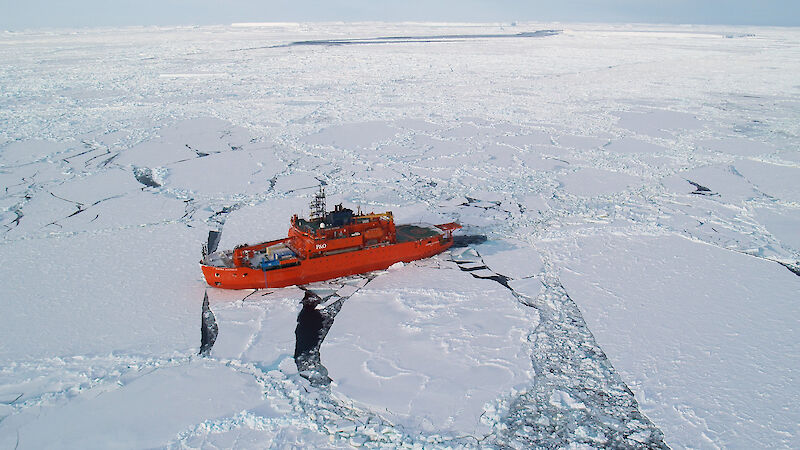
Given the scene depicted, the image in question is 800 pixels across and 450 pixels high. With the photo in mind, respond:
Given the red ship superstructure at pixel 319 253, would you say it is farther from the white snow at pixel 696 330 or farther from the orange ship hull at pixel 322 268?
the white snow at pixel 696 330

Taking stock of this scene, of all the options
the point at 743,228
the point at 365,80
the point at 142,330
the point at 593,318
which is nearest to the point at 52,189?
the point at 142,330

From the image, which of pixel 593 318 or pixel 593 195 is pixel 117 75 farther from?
pixel 593 318

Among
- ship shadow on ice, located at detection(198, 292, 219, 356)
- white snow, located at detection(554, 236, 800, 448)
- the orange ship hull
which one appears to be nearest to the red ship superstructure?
the orange ship hull

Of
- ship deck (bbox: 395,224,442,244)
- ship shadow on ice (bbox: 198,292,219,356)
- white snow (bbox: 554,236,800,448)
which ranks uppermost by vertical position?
ship deck (bbox: 395,224,442,244)

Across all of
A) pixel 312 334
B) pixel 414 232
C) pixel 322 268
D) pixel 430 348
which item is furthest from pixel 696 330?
pixel 322 268

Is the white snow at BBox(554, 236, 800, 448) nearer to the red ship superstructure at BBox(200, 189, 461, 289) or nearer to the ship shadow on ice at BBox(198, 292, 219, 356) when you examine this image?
the red ship superstructure at BBox(200, 189, 461, 289)

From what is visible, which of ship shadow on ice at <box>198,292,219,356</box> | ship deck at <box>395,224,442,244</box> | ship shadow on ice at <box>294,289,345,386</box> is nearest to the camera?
ship shadow on ice at <box>294,289,345,386</box>

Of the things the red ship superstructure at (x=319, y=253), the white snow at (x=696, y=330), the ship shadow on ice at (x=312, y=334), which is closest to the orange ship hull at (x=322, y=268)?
the red ship superstructure at (x=319, y=253)
